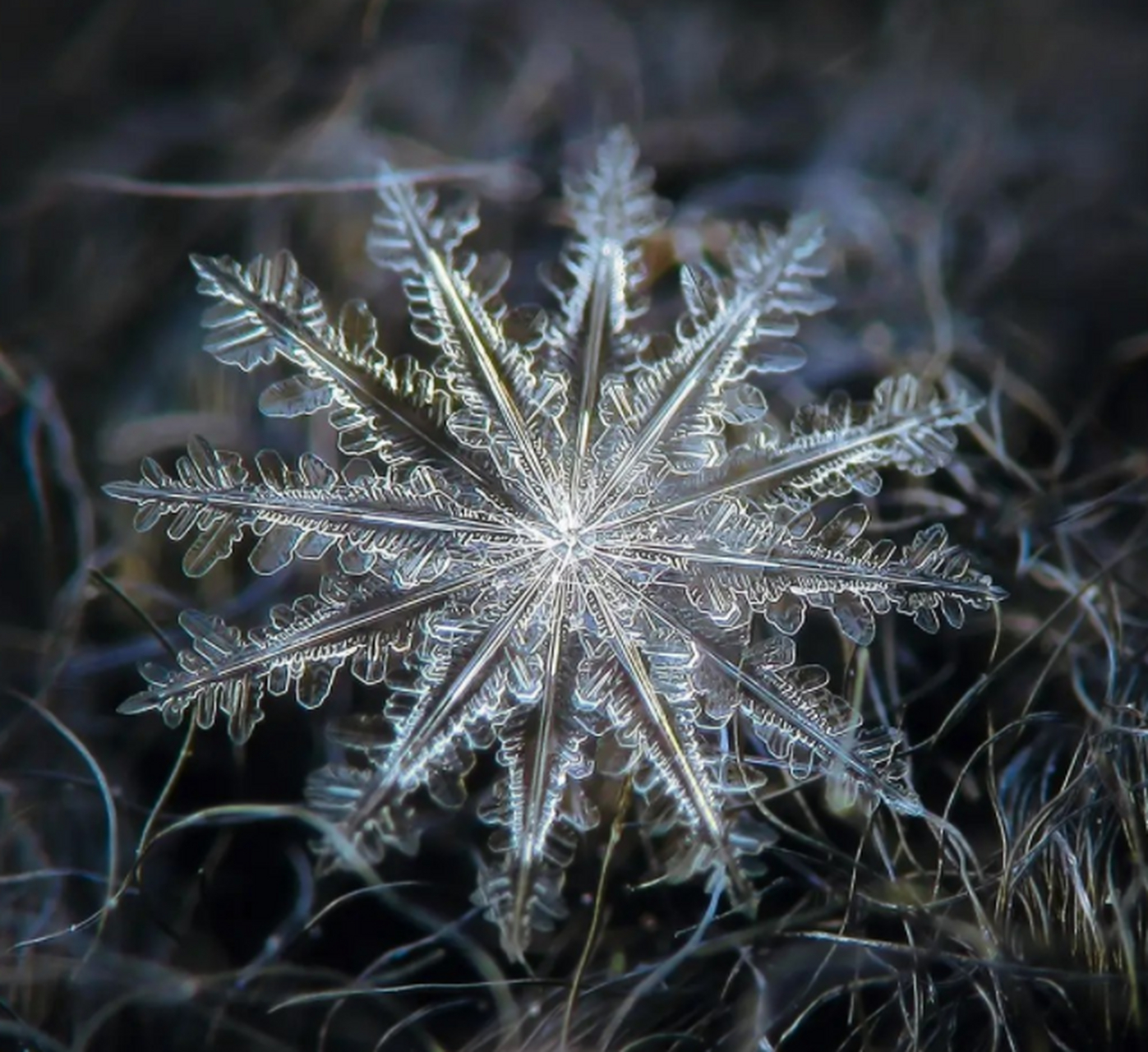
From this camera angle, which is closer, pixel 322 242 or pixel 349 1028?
pixel 349 1028

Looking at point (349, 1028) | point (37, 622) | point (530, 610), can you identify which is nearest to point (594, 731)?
point (530, 610)

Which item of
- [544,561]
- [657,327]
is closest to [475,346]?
[544,561]

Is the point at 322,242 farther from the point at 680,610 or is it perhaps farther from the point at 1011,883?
the point at 1011,883

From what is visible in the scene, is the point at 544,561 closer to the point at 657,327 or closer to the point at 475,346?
the point at 475,346

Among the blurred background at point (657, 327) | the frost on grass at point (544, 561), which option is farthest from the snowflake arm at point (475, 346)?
the blurred background at point (657, 327)

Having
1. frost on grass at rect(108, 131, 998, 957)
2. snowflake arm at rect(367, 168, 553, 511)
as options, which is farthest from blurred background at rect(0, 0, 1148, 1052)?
snowflake arm at rect(367, 168, 553, 511)

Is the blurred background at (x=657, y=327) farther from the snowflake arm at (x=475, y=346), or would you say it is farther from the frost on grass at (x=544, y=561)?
the snowflake arm at (x=475, y=346)

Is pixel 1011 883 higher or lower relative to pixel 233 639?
lower
